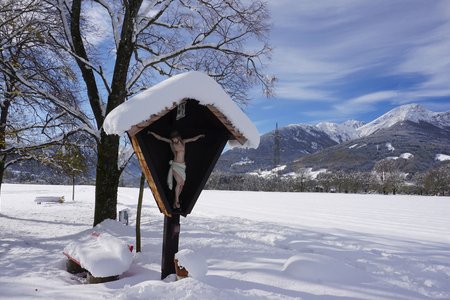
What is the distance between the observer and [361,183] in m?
72.5

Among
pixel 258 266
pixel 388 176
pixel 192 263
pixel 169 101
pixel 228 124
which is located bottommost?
pixel 258 266

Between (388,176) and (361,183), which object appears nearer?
(361,183)

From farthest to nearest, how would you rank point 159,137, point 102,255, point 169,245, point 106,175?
1. point 106,175
2. point 102,255
3. point 169,245
4. point 159,137

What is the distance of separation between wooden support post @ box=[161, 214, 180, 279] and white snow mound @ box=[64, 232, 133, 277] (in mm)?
686

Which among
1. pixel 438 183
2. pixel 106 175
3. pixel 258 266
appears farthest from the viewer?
pixel 438 183

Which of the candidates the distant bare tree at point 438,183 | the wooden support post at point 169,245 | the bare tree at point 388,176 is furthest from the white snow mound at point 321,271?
the distant bare tree at point 438,183

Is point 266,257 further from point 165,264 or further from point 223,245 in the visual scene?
point 165,264

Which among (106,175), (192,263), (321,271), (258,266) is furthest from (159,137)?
(106,175)

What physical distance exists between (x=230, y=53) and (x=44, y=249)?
23.6 feet

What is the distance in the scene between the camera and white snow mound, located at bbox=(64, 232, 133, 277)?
19.0 feet

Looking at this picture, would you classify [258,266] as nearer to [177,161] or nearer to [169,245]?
[169,245]

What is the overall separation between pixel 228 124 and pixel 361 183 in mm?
72263

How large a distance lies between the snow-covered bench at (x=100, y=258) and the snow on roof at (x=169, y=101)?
2.16 m

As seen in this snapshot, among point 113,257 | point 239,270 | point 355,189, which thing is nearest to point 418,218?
point 239,270
